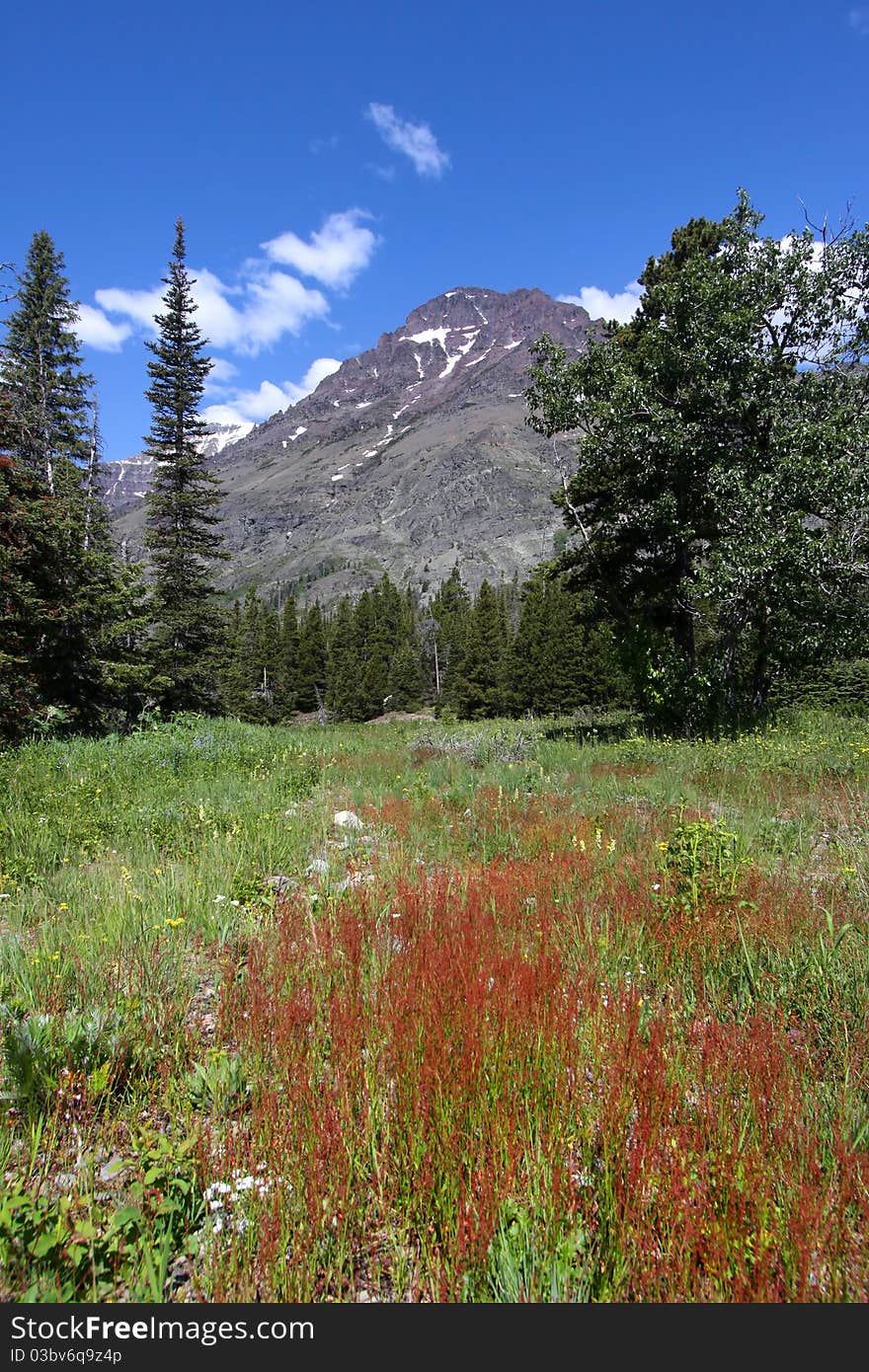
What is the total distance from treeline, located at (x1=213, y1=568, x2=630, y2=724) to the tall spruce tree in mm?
21944

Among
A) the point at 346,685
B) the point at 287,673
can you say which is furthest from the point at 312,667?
the point at 346,685

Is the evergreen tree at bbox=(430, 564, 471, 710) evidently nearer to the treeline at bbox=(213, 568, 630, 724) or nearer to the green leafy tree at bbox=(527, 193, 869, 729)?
the treeline at bbox=(213, 568, 630, 724)

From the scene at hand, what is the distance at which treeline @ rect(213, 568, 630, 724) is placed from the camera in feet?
191

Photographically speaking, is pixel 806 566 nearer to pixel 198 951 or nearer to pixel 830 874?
pixel 830 874

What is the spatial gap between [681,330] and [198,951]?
15.9 metres

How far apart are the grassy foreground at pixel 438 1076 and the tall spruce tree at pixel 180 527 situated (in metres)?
19.0

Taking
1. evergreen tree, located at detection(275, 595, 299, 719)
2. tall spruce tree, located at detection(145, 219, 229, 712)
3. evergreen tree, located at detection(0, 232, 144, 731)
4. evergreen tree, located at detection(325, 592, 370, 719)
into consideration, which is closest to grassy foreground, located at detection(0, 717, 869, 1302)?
evergreen tree, located at detection(0, 232, 144, 731)

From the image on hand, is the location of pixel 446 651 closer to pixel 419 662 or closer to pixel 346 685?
pixel 419 662

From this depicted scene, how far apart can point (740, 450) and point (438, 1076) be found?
49.8 feet

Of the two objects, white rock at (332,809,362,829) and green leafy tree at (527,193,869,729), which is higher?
green leafy tree at (527,193,869,729)

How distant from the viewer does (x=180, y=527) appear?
2361 centimetres

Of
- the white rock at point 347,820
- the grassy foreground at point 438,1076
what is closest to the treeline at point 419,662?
the white rock at point 347,820

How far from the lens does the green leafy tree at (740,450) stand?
39.7ft

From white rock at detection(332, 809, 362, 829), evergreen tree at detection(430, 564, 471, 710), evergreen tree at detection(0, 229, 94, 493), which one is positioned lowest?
white rock at detection(332, 809, 362, 829)
